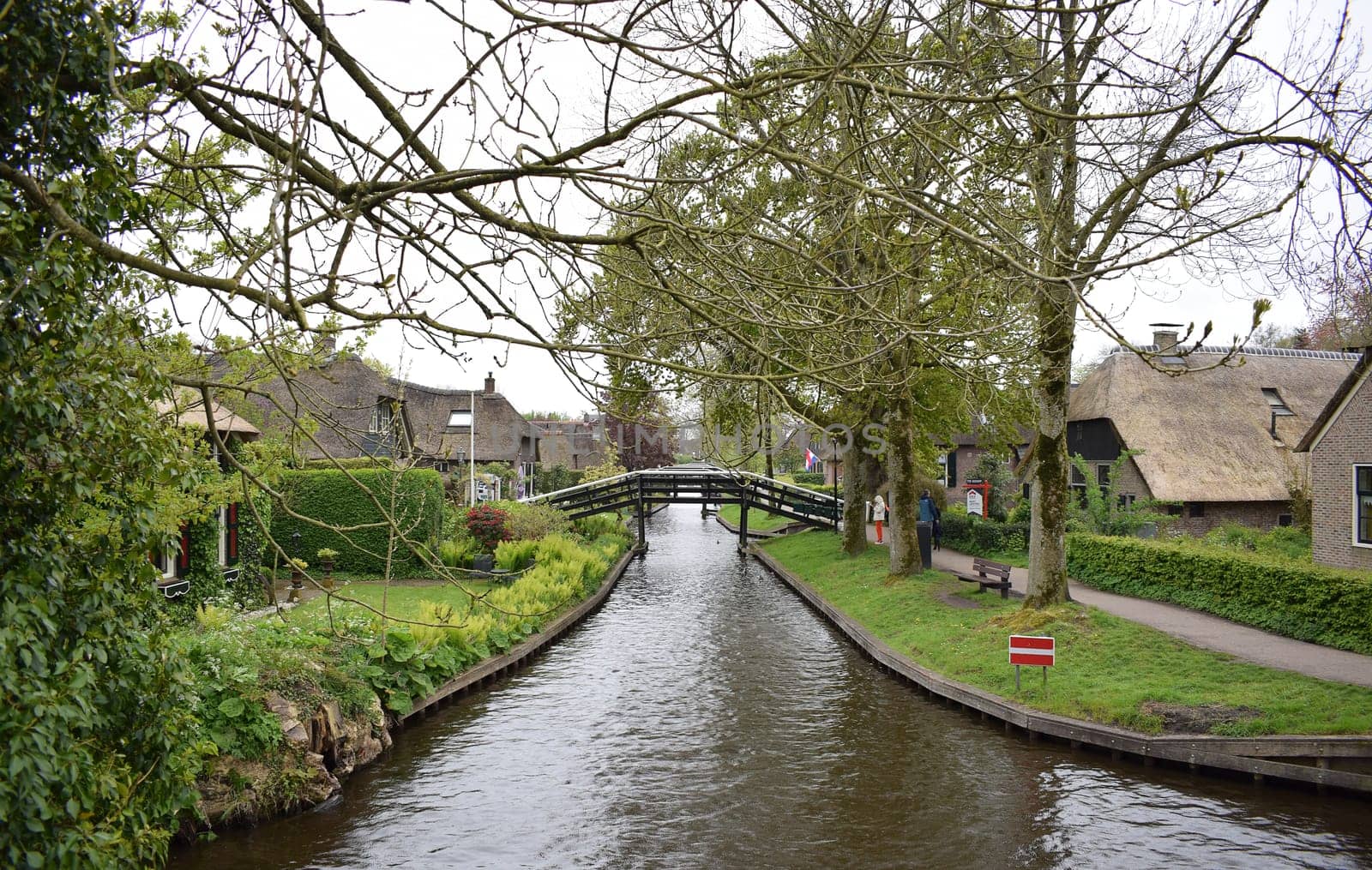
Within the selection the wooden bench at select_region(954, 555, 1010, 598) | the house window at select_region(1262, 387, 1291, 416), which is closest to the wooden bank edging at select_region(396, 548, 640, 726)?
the wooden bench at select_region(954, 555, 1010, 598)

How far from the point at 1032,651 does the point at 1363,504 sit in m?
10.2

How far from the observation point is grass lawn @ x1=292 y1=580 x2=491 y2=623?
41.8 ft

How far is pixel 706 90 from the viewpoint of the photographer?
385 cm

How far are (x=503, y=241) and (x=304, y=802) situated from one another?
22.0ft

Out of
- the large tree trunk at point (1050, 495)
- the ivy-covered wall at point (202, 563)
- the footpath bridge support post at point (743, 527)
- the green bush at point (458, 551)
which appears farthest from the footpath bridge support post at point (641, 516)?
the large tree trunk at point (1050, 495)

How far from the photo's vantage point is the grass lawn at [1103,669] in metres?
10.1

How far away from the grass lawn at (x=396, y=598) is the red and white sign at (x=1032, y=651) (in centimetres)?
710

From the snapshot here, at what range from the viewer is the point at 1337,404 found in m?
18.2

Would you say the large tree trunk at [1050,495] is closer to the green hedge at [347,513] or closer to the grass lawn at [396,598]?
the grass lawn at [396,598]

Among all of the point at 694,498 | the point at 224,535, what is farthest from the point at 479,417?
the point at 224,535

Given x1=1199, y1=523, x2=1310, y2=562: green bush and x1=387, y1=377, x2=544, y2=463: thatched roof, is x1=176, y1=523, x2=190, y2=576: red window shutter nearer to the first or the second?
Answer: x1=1199, y1=523, x2=1310, y2=562: green bush

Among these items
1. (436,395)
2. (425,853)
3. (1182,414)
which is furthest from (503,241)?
(436,395)

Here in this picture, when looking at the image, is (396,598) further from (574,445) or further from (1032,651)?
(574,445)

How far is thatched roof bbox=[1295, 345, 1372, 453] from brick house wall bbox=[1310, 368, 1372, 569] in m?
0.13
